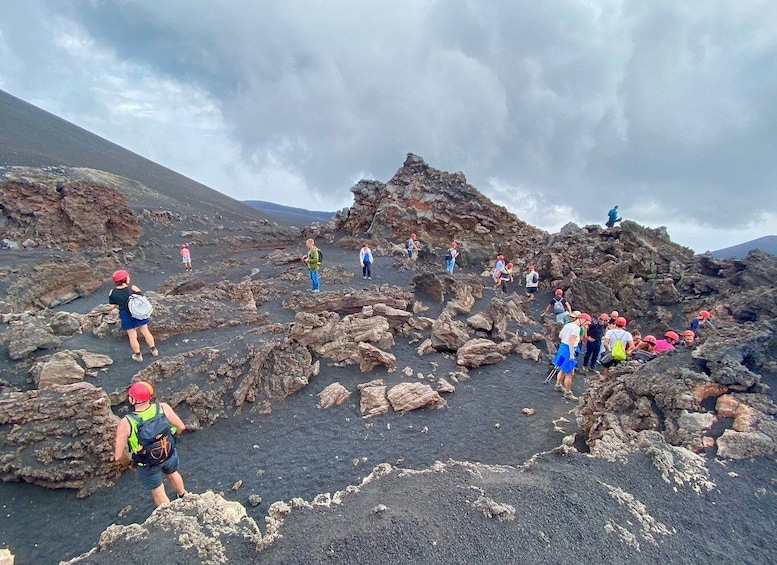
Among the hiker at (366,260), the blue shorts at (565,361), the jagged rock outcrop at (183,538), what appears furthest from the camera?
the hiker at (366,260)

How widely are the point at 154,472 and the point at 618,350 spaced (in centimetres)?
895

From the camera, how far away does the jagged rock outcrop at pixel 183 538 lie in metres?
3.52

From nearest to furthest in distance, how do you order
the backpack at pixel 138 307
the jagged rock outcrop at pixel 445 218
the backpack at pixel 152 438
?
the backpack at pixel 152 438
the backpack at pixel 138 307
the jagged rock outcrop at pixel 445 218

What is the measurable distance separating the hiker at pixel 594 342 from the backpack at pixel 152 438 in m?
10.6

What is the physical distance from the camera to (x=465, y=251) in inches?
1011

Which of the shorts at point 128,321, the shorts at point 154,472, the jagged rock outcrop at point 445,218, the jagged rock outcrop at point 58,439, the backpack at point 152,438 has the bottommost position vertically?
the jagged rock outcrop at point 58,439

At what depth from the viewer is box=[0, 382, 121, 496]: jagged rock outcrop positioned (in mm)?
6270

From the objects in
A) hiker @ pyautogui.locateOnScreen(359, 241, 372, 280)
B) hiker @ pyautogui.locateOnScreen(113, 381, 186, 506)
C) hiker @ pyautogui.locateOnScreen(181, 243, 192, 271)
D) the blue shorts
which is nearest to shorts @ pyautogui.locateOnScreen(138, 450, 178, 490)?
hiker @ pyautogui.locateOnScreen(113, 381, 186, 506)

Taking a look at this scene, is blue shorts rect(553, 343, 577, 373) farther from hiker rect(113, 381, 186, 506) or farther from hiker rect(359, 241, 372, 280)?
hiker rect(359, 241, 372, 280)

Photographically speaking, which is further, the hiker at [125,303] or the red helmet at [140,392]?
the hiker at [125,303]

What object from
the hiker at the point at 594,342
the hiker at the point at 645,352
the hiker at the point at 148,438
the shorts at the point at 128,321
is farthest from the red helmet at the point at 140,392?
the hiker at the point at 594,342

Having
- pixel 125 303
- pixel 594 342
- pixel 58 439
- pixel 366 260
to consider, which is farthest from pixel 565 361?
pixel 366 260

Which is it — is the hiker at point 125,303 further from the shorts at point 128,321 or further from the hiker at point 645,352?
the hiker at point 645,352

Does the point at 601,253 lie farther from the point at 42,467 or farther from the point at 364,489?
the point at 42,467
